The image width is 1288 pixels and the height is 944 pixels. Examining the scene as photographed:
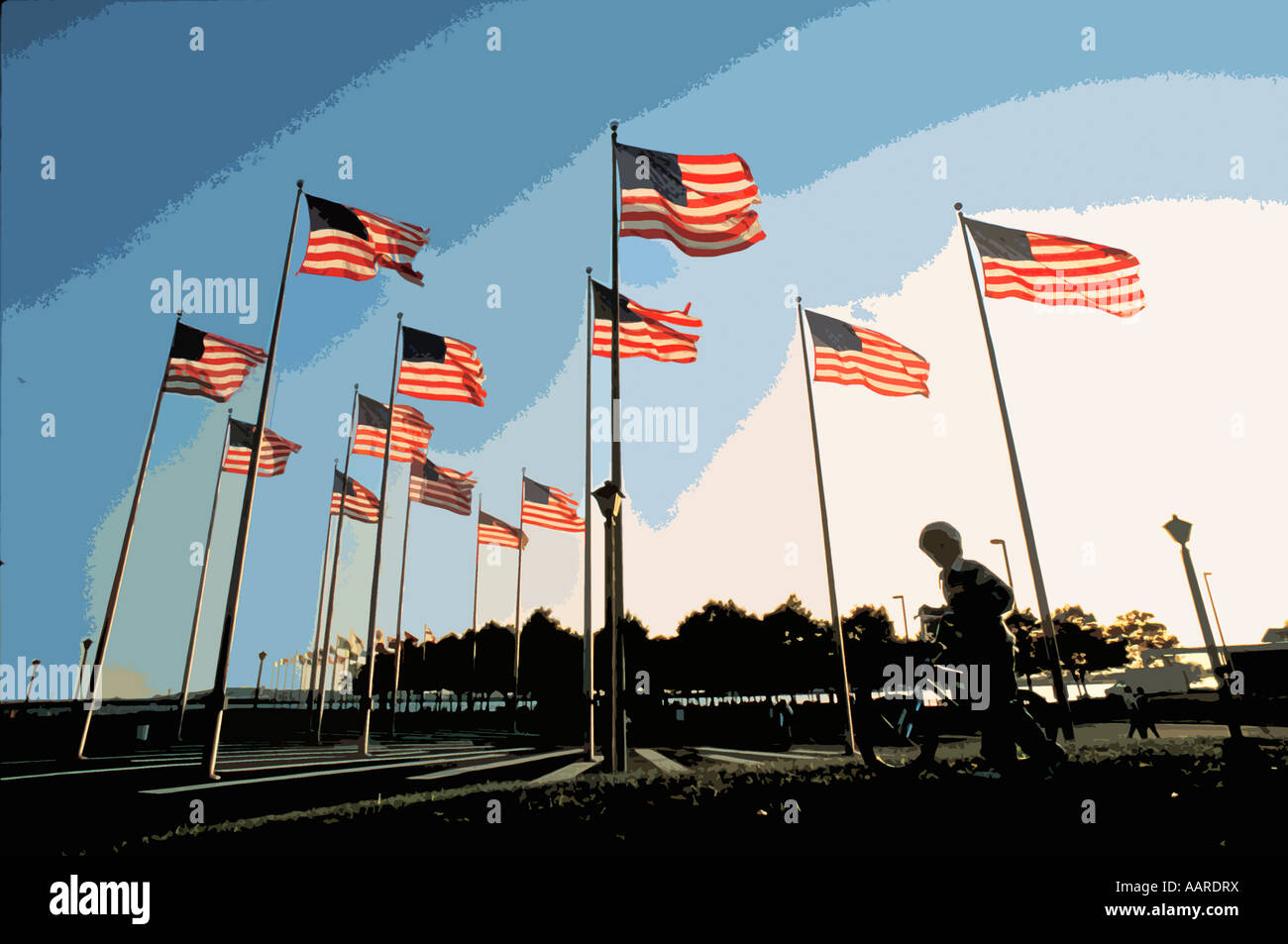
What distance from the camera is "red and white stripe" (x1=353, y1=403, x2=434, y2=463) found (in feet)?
71.0

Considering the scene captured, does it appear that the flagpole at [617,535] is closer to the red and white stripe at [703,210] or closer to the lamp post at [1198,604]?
the red and white stripe at [703,210]

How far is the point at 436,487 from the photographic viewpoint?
81.8ft

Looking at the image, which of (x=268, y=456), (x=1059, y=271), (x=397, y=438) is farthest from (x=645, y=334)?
(x=268, y=456)

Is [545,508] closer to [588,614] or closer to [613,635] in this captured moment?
[588,614]

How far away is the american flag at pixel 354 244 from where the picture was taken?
15.1 meters

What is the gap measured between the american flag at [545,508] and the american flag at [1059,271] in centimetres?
1570

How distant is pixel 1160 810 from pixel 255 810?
10.6 meters

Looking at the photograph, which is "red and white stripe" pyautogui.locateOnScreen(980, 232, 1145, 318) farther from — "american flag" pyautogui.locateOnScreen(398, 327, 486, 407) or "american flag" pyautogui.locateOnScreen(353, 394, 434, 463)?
"american flag" pyautogui.locateOnScreen(353, 394, 434, 463)

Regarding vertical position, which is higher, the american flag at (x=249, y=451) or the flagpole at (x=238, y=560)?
the american flag at (x=249, y=451)

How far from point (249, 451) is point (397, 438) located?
5.49 meters

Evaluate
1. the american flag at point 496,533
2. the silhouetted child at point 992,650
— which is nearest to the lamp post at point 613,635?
the silhouetted child at point 992,650

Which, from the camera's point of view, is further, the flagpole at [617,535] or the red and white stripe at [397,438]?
the red and white stripe at [397,438]
